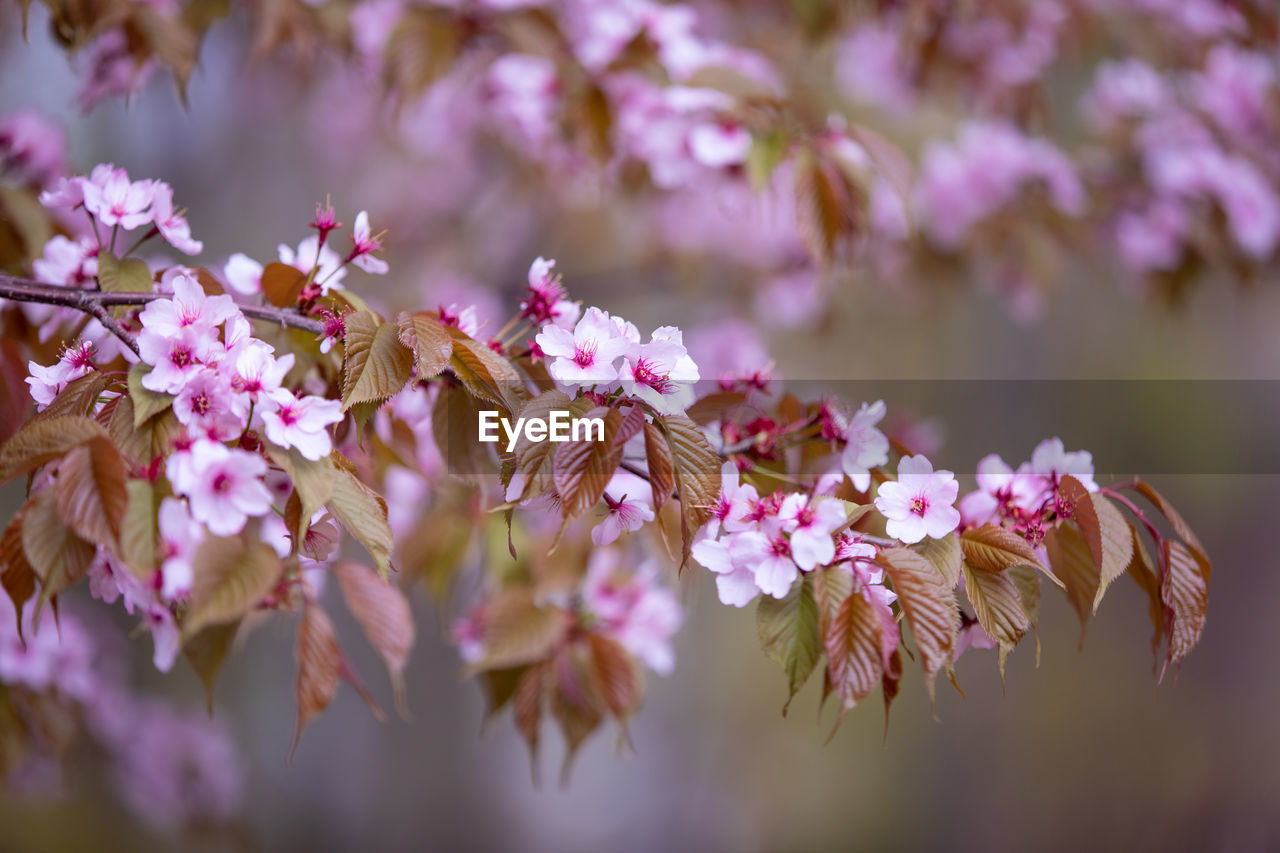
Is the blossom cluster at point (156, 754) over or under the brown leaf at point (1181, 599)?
under

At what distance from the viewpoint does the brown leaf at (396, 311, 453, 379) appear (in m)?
0.67

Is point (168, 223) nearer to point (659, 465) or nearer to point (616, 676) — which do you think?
point (659, 465)

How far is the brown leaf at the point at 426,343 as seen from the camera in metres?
0.67

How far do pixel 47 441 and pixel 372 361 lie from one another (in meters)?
0.22

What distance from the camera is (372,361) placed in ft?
2.28

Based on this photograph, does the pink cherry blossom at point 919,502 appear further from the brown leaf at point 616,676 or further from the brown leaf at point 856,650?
the brown leaf at point 616,676

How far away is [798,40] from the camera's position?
142 cm

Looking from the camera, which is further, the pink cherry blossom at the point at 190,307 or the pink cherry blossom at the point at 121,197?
the pink cherry blossom at the point at 121,197

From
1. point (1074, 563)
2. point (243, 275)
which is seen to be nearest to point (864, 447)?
point (1074, 563)

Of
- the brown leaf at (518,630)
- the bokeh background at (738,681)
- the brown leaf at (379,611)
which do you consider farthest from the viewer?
the bokeh background at (738,681)

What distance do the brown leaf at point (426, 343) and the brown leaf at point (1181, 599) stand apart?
0.59 m

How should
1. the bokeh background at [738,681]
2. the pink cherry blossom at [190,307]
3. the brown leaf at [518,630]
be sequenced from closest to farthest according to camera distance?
the pink cherry blossom at [190,307], the brown leaf at [518,630], the bokeh background at [738,681]

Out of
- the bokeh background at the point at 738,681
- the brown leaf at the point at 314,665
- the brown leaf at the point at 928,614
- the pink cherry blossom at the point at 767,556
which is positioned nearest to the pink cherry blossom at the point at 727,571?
the pink cherry blossom at the point at 767,556

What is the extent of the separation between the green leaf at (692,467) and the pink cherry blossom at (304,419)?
0.79 feet
